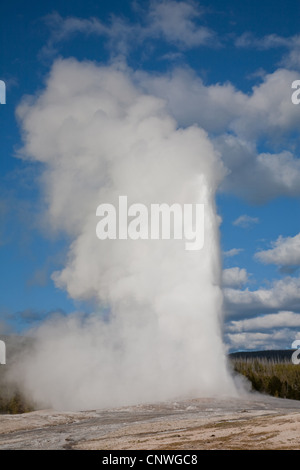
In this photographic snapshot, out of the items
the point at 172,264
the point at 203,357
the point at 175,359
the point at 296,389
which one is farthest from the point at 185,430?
the point at 296,389

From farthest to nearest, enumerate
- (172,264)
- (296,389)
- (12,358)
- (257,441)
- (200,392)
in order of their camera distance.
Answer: (12,358) < (296,389) < (172,264) < (200,392) < (257,441)

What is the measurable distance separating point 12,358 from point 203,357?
71309 millimetres

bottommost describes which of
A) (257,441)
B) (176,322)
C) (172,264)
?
(257,441)

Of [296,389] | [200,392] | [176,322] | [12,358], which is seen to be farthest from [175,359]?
[12,358]

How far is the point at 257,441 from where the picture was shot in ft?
108

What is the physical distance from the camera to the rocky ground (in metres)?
34.0

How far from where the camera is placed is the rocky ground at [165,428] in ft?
111

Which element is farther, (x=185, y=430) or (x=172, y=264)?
(x=172, y=264)

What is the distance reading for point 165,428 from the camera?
42.8 m
